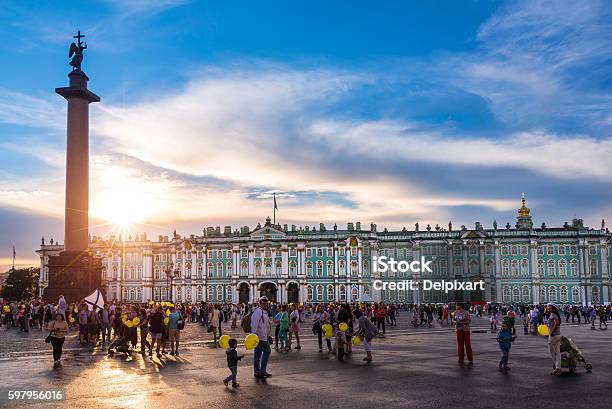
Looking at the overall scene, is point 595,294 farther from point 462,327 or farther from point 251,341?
point 251,341

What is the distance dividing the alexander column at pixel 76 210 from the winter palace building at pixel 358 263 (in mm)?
52982

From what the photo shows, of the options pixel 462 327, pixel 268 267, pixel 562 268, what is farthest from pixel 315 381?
pixel 562 268

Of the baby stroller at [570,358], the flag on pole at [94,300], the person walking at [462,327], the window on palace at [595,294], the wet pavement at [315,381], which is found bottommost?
the window on palace at [595,294]

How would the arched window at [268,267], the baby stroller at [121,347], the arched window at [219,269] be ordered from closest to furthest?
the baby stroller at [121,347] → the arched window at [268,267] → the arched window at [219,269]

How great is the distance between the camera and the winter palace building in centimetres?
9488

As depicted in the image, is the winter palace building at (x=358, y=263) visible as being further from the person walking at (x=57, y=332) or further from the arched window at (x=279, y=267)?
the person walking at (x=57, y=332)

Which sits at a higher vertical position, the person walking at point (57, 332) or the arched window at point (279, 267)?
the arched window at point (279, 267)

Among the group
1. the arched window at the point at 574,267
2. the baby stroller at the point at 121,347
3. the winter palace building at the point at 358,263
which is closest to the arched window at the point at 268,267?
the winter palace building at the point at 358,263

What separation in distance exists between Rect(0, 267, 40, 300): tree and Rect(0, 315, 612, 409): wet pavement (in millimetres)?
103459

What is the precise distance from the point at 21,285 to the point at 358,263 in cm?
6448

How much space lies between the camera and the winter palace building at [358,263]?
9488 cm

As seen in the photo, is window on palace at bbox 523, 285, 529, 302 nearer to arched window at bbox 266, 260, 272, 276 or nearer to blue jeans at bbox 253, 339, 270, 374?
arched window at bbox 266, 260, 272, 276

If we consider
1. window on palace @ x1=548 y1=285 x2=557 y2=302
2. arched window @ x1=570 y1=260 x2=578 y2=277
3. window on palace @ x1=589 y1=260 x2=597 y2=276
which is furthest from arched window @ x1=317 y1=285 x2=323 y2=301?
window on palace @ x1=589 y1=260 x2=597 y2=276

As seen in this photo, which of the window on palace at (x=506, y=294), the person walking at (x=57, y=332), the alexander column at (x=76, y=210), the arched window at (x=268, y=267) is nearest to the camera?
the person walking at (x=57, y=332)
